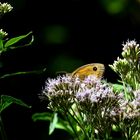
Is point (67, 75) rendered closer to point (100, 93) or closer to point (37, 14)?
point (100, 93)

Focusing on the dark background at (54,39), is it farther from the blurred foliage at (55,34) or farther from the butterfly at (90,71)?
the butterfly at (90,71)

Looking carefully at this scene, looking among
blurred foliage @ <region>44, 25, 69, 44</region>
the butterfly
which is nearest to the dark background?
blurred foliage @ <region>44, 25, 69, 44</region>

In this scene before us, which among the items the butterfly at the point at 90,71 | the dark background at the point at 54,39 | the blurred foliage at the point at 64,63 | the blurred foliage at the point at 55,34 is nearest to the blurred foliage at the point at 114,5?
the dark background at the point at 54,39

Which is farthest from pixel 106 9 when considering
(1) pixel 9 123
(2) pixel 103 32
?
(1) pixel 9 123

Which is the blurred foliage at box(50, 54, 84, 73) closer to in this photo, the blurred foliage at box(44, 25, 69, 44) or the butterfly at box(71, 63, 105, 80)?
the blurred foliage at box(44, 25, 69, 44)

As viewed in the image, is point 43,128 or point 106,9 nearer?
point 43,128

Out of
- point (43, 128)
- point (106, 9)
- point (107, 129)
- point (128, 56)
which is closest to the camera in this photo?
point (107, 129)
